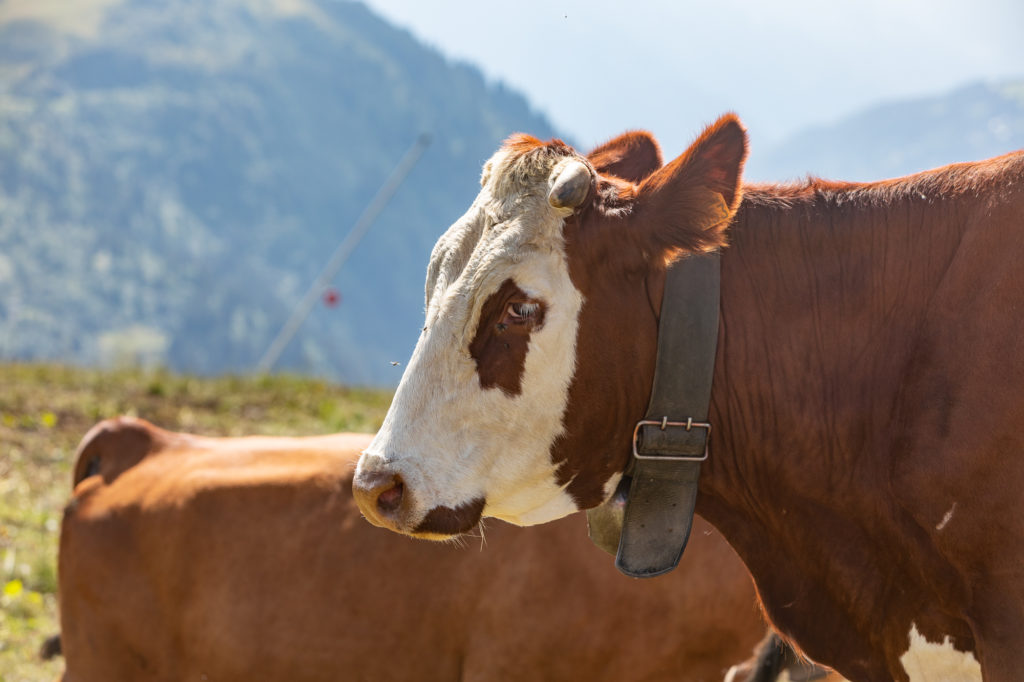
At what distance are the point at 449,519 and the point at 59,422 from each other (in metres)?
9.08

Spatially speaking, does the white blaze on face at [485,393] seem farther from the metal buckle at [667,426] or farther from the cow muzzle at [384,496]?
the metal buckle at [667,426]

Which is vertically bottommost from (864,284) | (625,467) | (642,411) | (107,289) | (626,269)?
(107,289)

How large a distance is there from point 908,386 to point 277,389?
10833 mm

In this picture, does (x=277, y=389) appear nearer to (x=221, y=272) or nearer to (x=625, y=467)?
(x=625, y=467)

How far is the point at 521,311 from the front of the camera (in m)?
2.45

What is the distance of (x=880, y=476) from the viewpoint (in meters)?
2.40

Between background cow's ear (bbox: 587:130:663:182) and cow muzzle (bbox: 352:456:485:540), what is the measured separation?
107 centimetres

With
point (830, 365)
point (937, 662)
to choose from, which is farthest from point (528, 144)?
point (937, 662)

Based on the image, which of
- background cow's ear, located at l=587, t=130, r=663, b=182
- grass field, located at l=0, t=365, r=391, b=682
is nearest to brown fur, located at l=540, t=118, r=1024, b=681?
background cow's ear, located at l=587, t=130, r=663, b=182

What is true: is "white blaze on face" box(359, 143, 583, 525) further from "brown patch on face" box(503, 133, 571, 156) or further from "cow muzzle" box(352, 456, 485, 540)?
"brown patch on face" box(503, 133, 571, 156)

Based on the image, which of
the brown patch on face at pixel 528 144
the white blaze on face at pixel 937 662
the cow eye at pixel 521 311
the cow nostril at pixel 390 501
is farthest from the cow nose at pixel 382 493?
the white blaze on face at pixel 937 662

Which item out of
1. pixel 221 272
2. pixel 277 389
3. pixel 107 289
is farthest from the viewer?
pixel 221 272

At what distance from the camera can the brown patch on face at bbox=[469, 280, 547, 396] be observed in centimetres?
245

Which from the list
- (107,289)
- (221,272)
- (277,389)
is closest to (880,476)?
(277,389)
